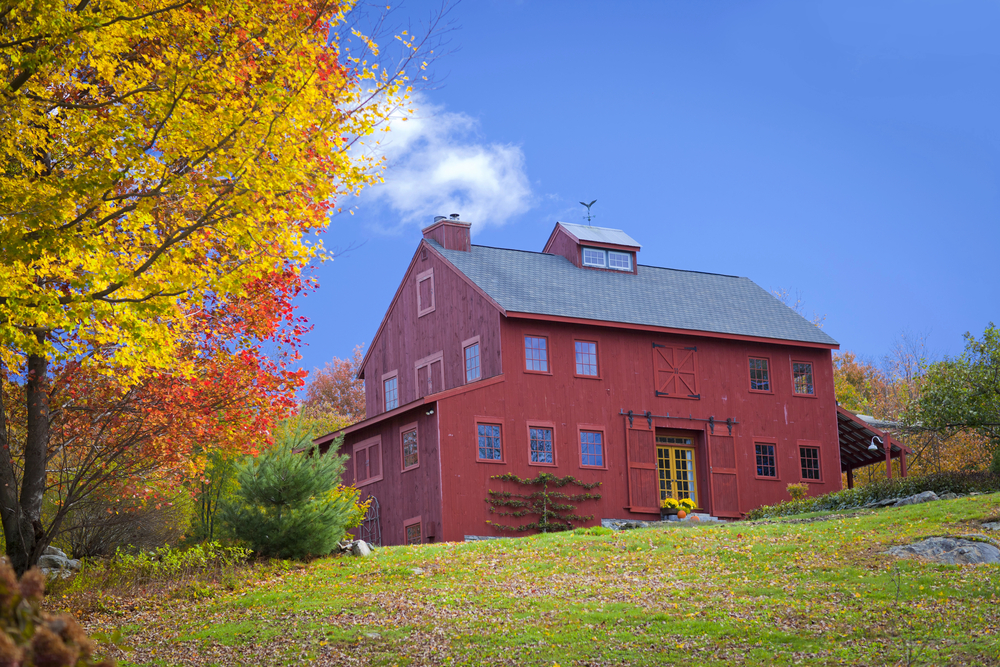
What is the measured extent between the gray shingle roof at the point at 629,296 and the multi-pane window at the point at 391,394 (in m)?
4.80

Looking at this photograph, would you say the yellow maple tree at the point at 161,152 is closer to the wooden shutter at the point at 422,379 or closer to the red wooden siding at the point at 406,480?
the red wooden siding at the point at 406,480

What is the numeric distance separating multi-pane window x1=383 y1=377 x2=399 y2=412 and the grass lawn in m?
13.1

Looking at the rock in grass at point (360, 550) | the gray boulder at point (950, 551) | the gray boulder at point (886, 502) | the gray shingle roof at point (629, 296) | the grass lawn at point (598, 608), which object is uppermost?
the gray shingle roof at point (629, 296)

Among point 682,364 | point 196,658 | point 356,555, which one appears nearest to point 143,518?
point 356,555

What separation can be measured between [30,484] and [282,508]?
5.03 meters

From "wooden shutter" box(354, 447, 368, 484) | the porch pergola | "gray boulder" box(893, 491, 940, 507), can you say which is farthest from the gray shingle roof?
"gray boulder" box(893, 491, 940, 507)

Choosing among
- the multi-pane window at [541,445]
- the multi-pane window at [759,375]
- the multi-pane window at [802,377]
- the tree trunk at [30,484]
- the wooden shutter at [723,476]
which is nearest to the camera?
the tree trunk at [30,484]

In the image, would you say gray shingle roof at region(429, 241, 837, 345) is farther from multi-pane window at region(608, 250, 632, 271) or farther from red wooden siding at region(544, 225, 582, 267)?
multi-pane window at region(608, 250, 632, 271)

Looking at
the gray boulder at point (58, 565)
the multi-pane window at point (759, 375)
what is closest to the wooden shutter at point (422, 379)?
the multi-pane window at point (759, 375)

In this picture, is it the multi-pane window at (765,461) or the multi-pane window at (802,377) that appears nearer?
the multi-pane window at (765,461)

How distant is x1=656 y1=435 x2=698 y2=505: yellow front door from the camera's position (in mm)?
26875

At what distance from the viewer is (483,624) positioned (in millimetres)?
11219

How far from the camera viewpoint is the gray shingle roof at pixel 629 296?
26.7m

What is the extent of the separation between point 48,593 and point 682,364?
18852 mm
